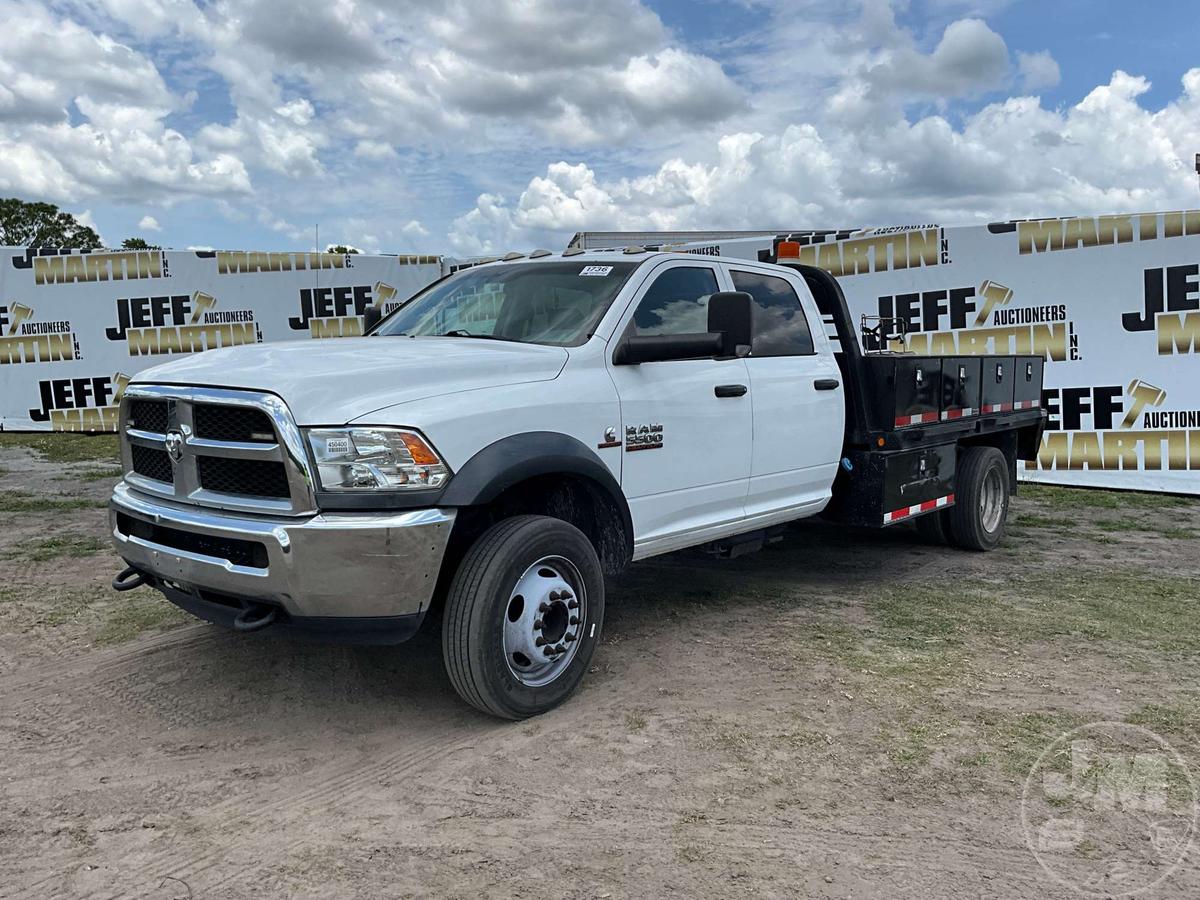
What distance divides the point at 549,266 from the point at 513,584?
1.89m

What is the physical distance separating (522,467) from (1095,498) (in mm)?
8463

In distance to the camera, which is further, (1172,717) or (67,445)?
(67,445)

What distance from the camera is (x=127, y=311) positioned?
47.7 feet

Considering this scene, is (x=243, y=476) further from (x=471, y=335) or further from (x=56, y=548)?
(x=56, y=548)

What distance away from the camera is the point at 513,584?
3600mm

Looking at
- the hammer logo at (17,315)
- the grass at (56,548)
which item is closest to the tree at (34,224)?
the hammer logo at (17,315)

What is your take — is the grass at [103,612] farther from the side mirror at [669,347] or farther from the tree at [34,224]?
the tree at [34,224]

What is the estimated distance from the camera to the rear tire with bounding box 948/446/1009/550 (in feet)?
22.6

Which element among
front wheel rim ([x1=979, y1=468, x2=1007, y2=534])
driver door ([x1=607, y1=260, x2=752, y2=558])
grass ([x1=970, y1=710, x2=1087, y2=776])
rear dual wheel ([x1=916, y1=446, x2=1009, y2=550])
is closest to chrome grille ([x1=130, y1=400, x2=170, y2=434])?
driver door ([x1=607, y1=260, x2=752, y2=558])

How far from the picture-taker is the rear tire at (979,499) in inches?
271

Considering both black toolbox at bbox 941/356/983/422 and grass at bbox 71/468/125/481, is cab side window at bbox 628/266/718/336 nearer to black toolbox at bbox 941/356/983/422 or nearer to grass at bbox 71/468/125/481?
black toolbox at bbox 941/356/983/422

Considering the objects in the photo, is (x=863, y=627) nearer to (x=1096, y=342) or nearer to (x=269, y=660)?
(x=269, y=660)

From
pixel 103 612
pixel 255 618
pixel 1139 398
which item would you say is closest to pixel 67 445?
pixel 103 612

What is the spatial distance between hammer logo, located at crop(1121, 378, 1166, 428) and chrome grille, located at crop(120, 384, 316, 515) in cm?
990
